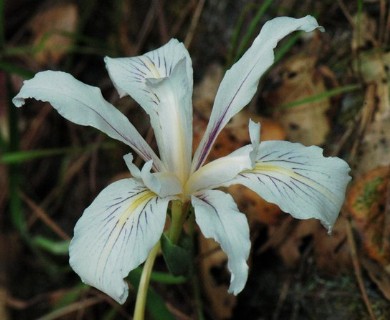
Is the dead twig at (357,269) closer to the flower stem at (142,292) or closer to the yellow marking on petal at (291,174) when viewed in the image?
the yellow marking on petal at (291,174)

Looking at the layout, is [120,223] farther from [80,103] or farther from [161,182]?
[80,103]

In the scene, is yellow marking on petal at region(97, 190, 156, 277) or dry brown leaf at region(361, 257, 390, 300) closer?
yellow marking on petal at region(97, 190, 156, 277)

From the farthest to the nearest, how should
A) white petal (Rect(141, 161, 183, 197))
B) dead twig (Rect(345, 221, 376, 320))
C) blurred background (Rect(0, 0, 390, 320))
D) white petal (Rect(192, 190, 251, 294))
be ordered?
blurred background (Rect(0, 0, 390, 320)) → dead twig (Rect(345, 221, 376, 320)) → white petal (Rect(141, 161, 183, 197)) → white petal (Rect(192, 190, 251, 294))

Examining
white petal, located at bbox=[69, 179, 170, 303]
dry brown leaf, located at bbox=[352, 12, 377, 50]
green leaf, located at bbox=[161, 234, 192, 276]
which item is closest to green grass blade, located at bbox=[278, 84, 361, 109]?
dry brown leaf, located at bbox=[352, 12, 377, 50]

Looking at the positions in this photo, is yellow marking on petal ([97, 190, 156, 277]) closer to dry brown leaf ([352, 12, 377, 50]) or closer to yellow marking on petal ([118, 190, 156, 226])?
yellow marking on petal ([118, 190, 156, 226])

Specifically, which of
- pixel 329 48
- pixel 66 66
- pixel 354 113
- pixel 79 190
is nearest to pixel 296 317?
pixel 354 113

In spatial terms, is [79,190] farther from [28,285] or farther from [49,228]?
[28,285]

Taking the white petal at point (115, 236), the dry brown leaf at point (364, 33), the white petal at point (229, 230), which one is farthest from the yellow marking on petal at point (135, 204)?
the dry brown leaf at point (364, 33)
